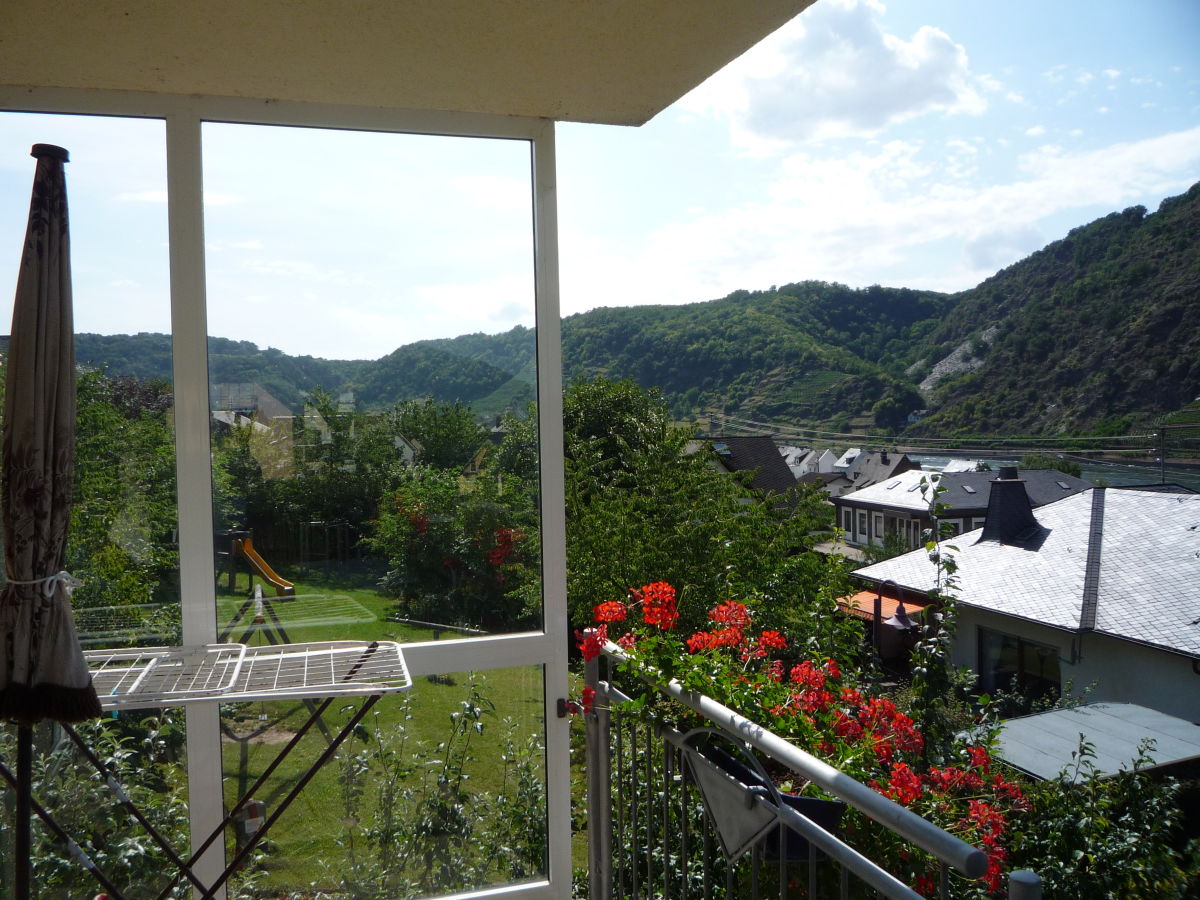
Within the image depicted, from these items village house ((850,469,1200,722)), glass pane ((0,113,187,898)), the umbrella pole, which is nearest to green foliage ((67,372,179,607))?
glass pane ((0,113,187,898))

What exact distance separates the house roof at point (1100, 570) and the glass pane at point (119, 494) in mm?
7277

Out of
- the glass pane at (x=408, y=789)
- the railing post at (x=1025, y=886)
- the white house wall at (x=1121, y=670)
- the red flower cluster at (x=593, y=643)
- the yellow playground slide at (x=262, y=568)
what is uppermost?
the yellow playground slide at (x=262, y=568)

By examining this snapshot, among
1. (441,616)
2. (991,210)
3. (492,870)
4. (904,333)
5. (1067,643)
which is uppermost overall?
(991,210)

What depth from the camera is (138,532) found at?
2088mm

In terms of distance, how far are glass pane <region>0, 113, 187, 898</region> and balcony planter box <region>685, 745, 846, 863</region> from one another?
4.54ft

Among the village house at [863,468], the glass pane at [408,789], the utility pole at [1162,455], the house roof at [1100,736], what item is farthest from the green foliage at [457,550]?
the village house at [863,468]

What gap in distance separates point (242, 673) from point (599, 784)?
3.08ft

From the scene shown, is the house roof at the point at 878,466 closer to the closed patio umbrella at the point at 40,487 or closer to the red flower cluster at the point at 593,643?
the red flower cluster at the point at 593,643

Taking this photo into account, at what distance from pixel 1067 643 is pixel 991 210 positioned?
1473cm

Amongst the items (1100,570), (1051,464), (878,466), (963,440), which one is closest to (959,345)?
(963,440)

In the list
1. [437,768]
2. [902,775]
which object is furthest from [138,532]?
[902,775]

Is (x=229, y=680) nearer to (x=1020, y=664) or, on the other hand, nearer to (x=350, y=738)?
(x=350, y=738)

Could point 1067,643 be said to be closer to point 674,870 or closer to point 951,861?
point 674,870

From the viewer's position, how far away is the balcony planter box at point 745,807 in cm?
139
